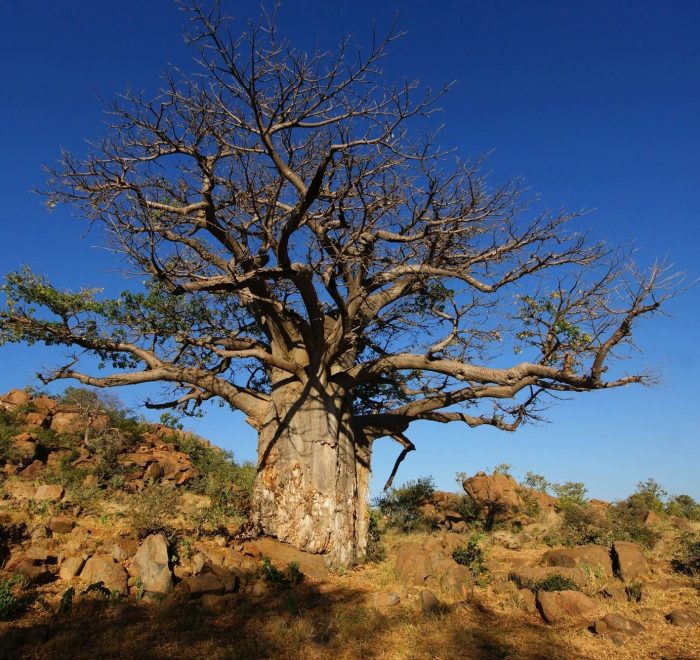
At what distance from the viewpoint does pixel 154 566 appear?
6477mm

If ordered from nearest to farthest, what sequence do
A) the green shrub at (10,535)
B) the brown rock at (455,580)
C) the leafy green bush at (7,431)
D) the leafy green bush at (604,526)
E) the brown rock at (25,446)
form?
the green shrub at (10,535), the brown rock at (455,580), the leafy green bush at (604,526), the leafy green bush at (7,431), the brown rock at (25,446)

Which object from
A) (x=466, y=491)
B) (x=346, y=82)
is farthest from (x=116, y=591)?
(x=466, y=491)

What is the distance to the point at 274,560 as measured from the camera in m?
7.83

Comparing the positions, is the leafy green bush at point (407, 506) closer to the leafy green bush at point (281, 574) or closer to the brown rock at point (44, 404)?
the leafy green bush at point (281, 574)

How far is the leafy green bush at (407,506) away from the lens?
12883mm

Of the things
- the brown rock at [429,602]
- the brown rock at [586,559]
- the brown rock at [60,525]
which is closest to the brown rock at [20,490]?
the brown rock at [60,525]

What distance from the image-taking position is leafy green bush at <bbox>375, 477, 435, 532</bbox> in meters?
12.9

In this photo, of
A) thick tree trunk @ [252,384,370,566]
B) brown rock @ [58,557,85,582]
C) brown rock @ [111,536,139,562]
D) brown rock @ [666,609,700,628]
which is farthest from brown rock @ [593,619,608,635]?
brown rock @ [58,557,85,582]

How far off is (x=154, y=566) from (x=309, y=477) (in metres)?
2.56

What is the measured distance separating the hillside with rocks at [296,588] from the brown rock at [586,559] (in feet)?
0.07

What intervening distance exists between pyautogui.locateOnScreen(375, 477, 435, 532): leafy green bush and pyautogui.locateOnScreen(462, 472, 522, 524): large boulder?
4.00 feet

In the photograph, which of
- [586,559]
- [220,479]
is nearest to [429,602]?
[586,559]

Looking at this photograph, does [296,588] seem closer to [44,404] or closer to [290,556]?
[290,556]

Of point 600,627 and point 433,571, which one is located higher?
point 433,571
